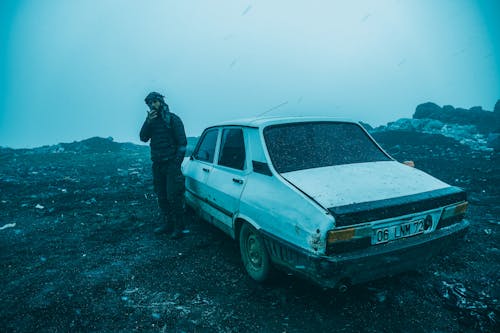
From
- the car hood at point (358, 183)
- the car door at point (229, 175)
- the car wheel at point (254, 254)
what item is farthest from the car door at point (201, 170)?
the car hood at point (358, 183)

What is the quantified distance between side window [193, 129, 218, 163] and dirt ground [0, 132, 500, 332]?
118cm

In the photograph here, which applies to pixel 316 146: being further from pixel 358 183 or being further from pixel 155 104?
pixel 155 104

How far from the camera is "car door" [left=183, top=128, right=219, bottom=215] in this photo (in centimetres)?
381

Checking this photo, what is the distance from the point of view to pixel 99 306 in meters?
2.71

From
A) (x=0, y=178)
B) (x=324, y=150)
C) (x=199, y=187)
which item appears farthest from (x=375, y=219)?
(x=0, y=178)

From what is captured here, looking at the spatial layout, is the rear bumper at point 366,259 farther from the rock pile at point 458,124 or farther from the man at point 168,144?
the rock pile at point 458,124

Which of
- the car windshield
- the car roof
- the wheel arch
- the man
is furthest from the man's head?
the wheel arch

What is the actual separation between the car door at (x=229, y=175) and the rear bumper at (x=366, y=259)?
0.72 m

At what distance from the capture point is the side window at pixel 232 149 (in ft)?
10.4

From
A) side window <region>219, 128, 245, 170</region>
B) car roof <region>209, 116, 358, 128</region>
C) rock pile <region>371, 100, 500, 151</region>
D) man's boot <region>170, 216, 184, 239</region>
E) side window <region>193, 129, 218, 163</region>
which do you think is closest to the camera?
car roof <region>209, 116, 358, 128</region>

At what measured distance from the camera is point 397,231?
2.22 m

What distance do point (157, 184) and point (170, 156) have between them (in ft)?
1.75

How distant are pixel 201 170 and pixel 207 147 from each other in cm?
38

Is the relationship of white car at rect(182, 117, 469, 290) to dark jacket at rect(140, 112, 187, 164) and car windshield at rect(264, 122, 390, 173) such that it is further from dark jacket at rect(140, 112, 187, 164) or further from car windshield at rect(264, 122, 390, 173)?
dark jacket at rect(140, 112, 187, 164)
